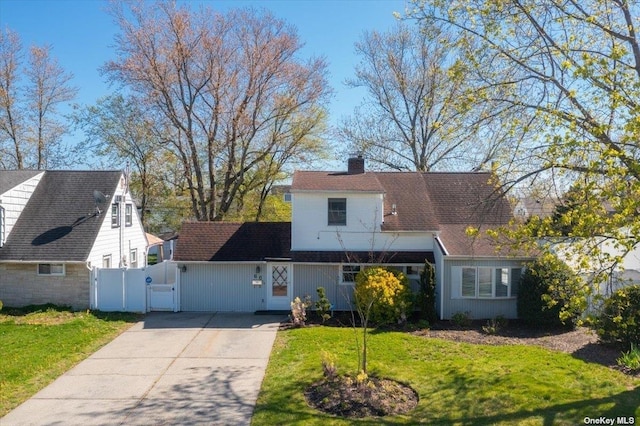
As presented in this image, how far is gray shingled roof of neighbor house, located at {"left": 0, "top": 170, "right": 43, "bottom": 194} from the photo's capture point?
19.5 metres

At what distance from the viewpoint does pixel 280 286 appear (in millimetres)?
18641

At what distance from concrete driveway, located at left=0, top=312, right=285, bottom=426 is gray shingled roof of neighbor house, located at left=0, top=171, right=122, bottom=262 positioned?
4.91m

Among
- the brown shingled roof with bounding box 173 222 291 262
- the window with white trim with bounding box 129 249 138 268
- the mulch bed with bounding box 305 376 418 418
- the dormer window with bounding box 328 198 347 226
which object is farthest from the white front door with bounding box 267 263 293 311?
the window with white trim with bounding box 129 249 138 268

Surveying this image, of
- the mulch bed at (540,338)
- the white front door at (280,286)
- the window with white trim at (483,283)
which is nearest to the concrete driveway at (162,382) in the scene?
the white front door at (280,286)

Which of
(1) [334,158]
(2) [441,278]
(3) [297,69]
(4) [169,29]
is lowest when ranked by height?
(2) [441,278]

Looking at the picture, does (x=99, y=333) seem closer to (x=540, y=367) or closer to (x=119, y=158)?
(x=540, y=367)

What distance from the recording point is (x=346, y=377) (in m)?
10.3

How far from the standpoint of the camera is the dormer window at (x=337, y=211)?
1847 cm

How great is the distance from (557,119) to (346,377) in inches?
264

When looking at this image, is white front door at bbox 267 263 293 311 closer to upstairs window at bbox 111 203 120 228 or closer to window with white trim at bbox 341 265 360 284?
window with white trim at bbox 341 265 360 284

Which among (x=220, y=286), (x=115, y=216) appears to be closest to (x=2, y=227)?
(x=115, y=216)

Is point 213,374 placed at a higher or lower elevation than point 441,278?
lower

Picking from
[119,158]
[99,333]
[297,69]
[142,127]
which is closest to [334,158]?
[297,69]

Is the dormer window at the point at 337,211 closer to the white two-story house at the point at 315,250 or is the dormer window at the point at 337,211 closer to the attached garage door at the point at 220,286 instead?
the white two-story house at the point at 315,250
